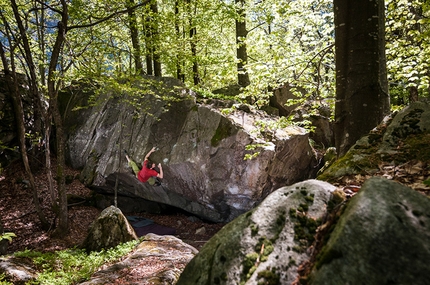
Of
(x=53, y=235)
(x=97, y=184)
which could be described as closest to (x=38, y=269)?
(x=53, y=235)

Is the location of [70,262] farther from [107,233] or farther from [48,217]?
[48,217]

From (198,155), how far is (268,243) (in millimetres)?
9363

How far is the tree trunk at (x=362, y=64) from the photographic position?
11.2 ft

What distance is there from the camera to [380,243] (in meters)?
1.43

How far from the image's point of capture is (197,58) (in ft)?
40.8

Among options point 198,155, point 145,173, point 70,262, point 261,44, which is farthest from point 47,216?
point 261,44

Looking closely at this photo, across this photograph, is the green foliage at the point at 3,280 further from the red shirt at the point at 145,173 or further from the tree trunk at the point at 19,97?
the red shirt at the point at 145,173

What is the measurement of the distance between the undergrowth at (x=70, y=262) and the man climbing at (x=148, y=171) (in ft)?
12.1

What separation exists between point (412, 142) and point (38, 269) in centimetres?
730

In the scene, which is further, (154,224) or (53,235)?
(154,224)

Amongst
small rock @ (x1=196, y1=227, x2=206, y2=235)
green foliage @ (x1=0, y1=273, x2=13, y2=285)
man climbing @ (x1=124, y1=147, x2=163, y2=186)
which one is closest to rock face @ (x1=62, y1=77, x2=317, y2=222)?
man climbing @ (x1=124, y1=147, x2=163, y2=186)

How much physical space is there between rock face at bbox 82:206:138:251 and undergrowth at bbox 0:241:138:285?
0.80 ft

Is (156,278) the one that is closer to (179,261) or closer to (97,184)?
(179,261)

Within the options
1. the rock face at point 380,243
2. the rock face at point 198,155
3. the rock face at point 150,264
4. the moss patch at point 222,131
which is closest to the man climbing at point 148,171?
the rock face at point 198,155
